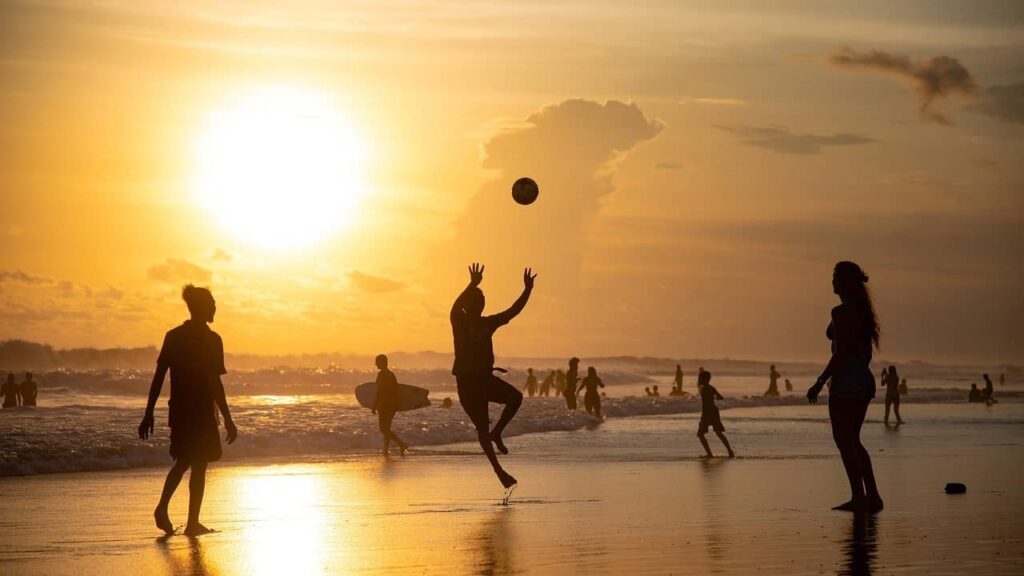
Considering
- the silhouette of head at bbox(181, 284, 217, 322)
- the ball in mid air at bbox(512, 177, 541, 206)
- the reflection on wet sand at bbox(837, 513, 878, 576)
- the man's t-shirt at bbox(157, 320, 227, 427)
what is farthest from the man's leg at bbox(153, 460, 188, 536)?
the ball in mid air at bbox(512, 177, 541, 206)

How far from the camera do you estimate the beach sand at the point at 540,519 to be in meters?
10.2

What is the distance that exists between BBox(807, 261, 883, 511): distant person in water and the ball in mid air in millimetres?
6780

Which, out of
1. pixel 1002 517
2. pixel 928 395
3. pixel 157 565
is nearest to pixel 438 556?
pixel 157 565

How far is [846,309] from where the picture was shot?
44.4ft

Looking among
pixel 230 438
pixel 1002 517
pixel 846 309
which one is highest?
pixel 846 309

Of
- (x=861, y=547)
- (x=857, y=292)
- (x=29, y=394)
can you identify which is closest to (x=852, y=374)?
(x=857, y=292)

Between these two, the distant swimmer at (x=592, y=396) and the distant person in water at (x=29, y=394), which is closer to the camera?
the distant swimmer at (x=592, y=396)

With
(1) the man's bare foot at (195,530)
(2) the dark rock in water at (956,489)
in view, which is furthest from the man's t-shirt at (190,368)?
(2) the dark rock in water at (956,489)

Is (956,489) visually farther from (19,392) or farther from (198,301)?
(19,392)

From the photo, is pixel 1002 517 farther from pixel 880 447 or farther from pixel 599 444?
pixel 599 444

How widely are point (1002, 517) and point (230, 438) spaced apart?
7.61 m

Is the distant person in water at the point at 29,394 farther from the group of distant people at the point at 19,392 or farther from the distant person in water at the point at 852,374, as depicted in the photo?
the distant person in water at the point at 852,374

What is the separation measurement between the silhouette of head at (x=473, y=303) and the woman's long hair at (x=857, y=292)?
4.09 metres

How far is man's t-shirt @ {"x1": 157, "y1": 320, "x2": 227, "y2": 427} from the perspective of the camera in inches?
492
